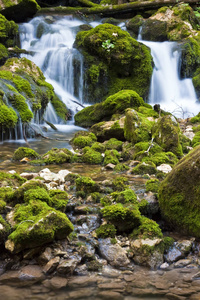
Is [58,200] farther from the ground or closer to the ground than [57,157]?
farther from the ground

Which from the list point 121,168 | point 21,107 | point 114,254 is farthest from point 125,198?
point 21,107

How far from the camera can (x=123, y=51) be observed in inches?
628

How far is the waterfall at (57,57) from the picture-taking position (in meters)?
15.8

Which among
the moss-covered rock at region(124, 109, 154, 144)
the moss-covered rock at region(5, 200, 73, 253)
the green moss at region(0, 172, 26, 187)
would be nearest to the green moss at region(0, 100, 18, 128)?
Result: the moss-covered rock at region(124, 109, 154, 144)

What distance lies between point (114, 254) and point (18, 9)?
20.1 meters

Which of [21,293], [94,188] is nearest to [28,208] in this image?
[21,293]

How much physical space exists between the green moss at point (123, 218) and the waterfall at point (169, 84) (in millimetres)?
13224

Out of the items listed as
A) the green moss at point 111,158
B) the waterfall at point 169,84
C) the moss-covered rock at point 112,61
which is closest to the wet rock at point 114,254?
the green moss at point 111,158

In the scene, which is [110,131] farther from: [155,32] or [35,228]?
[155,32]

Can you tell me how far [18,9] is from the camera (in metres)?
19.4

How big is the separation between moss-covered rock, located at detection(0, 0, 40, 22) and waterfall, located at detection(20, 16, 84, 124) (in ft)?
2.20

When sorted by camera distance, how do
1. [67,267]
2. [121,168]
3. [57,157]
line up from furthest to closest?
[57,157] → [121,168] → [67,267]

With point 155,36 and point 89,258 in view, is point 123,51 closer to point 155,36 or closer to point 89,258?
point 155,36

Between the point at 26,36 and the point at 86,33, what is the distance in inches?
193
